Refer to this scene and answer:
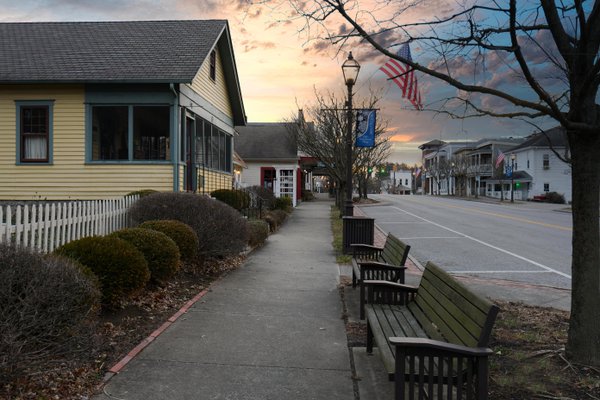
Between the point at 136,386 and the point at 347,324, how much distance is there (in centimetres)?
281

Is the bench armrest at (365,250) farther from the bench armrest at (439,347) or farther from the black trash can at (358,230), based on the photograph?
the bench armrest at (439,347)

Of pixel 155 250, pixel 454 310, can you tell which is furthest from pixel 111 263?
pixel 454 310

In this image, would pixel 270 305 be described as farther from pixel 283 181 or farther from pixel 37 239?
pixel 283 181

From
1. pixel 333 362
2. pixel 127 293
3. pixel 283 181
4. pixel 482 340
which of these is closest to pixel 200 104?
pixel 127 293

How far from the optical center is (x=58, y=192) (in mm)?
14266

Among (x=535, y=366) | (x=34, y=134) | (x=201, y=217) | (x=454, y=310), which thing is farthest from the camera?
(x=34, y=134)

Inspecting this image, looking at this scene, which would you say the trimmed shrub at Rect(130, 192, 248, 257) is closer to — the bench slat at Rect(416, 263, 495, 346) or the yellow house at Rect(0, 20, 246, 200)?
the yellow house at Rect(0, 20, 246, 200)

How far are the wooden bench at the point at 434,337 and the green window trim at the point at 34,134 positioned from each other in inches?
490

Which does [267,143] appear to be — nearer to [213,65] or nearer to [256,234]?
[213,65]

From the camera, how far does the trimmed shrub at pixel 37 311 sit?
3.24 m

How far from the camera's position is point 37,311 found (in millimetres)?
3391

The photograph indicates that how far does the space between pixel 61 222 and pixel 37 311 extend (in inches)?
158

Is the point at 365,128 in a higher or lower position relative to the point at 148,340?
higher

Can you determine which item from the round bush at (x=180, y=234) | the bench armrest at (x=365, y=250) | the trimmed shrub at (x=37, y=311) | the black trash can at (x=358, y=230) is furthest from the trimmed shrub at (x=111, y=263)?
the black trash can at (x=358, y=230)
